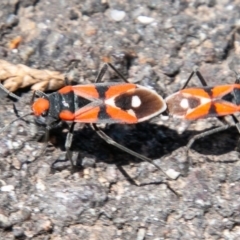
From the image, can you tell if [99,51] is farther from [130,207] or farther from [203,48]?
[130,207]

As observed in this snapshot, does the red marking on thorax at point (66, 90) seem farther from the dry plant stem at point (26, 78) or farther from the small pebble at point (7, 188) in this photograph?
the small pebble at point (7, 188)

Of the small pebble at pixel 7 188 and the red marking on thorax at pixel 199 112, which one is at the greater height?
the red marking on thorax at pixel 199 112

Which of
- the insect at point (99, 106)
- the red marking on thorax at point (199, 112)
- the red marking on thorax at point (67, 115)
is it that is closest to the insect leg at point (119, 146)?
the insect at point (99, 106)

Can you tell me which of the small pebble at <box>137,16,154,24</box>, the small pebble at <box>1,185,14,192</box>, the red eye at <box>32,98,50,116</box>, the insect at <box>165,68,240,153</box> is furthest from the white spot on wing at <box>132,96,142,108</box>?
the small pebble at <box>1,185,14,192</box>

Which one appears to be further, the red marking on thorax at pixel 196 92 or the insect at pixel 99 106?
the red marking on thorax at pixel 196 92

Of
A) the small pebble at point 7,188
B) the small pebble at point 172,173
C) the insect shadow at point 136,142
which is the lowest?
the small pebble at point 7,188

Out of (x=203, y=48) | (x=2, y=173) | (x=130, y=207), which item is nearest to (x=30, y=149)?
(x=2, y=173)

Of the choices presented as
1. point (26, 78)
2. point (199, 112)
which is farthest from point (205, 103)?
point (26, 78)
